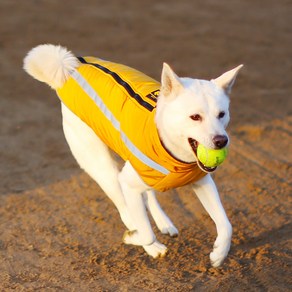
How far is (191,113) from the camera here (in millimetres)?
4898

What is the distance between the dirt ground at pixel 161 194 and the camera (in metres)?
5.78

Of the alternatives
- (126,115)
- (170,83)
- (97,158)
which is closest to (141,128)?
(126,115)

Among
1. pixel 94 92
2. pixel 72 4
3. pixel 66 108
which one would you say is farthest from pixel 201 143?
pixel 72 4

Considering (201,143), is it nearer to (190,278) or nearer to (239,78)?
(190,278)

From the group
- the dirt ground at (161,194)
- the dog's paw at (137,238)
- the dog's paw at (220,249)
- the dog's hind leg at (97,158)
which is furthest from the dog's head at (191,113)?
the dirt ground at (161,194)

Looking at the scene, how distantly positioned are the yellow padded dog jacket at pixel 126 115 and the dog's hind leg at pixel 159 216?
0.72m

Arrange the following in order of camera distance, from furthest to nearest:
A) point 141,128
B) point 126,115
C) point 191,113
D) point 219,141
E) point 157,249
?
point 157,249
point 126,115
point 141,128
point 191,113
point 219,141

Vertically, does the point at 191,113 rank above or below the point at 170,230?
above

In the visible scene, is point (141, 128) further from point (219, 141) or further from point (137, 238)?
point (137, 238)

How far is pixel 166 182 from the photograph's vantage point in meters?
5.33

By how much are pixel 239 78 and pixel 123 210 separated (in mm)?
4954

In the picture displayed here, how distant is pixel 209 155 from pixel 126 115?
0.86 metres

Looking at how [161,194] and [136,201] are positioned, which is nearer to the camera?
[136,201]

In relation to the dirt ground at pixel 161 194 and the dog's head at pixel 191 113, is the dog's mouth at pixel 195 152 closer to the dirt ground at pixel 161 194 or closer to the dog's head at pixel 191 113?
the dog's head at pixel 191 113
